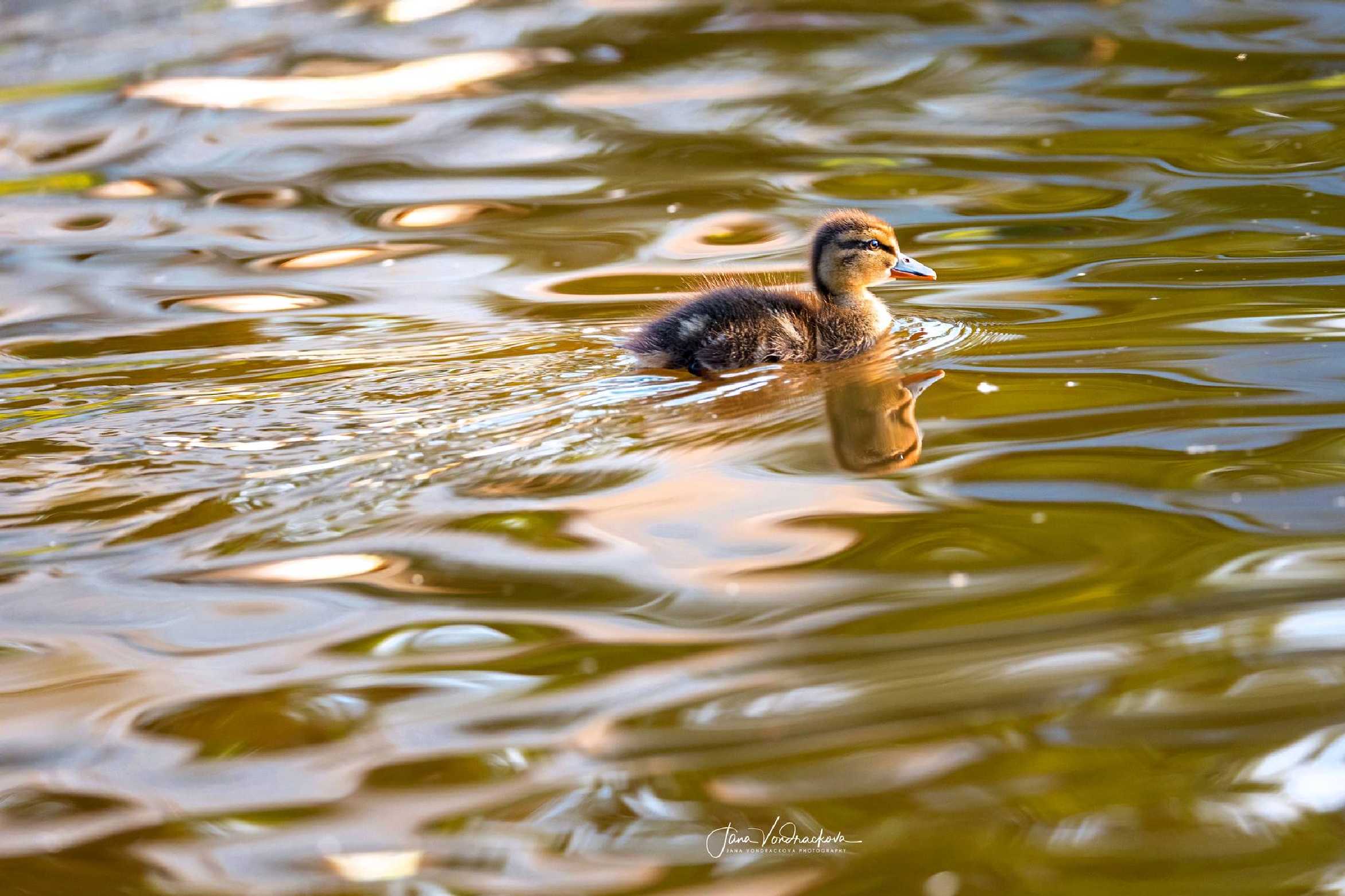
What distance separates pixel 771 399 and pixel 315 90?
6010 mm

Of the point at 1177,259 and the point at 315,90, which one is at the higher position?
the point at 315,90

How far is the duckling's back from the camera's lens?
17.8ft

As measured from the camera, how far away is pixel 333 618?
3578 mm

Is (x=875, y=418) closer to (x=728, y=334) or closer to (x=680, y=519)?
(x=728, y=334)

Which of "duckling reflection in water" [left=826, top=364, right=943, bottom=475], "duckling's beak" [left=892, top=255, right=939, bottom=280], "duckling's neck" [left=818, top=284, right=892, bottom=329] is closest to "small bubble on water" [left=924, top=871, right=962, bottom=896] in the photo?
"duckling reflection in water" [left=826, top=364, right=943, bottom=475]

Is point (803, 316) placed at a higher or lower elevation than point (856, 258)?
lower

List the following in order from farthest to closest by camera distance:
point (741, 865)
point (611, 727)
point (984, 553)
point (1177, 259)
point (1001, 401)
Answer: point (1177, 259) → point (1001, 401) → point (984, 553) → point (611, 727) → point (741, 865)

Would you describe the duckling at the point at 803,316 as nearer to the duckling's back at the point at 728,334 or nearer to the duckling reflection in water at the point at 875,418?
the duckling's back at the point at 728,334

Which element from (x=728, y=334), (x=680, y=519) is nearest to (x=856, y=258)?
(x=728, y=334)

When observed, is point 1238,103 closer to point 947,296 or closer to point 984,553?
point 947,296

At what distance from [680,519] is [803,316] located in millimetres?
1861

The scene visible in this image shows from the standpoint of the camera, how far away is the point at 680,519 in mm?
4051

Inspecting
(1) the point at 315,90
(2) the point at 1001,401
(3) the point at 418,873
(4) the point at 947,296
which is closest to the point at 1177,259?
(4) the point at 947,296

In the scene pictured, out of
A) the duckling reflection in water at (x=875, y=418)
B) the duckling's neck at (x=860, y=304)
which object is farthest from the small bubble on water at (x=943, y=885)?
the duckling's neck at (x=860, y=304)
